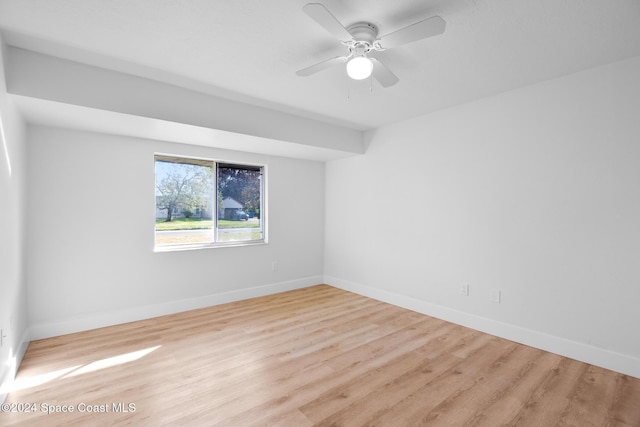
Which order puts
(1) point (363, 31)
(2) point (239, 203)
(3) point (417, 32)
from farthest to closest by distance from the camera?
1. (2) point (239, 203)
2. (1) point (363, 31)
3. (3) point (417, 32)

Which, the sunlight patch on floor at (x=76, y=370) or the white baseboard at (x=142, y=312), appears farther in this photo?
the white baseboard at (x=142, y=312)

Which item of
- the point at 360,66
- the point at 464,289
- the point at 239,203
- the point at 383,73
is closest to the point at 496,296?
the point at 464,289

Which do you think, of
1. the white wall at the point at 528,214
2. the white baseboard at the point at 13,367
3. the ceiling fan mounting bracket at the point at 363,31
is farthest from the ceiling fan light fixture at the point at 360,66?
the white baseboard at the point at 13,367

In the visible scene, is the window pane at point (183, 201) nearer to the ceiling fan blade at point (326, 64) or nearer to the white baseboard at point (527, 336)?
the ceiling fan blade at point (326, 64)

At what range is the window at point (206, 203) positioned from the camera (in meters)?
3.68

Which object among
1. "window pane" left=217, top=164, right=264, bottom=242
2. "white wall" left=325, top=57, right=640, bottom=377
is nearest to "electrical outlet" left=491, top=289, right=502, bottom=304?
"white wall" left=325, top=57, right=640, bottom=377

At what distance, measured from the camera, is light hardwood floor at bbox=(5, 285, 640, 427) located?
71.6 inches

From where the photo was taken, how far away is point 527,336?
9.29 feet

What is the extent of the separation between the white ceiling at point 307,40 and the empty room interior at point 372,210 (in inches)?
0.7

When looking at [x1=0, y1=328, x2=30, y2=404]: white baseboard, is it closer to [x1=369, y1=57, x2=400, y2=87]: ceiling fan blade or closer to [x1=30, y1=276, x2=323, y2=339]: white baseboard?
[x1=30, y1=276, x2=323, y2=339]: white baseboard

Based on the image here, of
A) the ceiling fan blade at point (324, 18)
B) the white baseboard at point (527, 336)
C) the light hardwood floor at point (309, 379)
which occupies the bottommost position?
the light hardwood floor at point (309, 379)

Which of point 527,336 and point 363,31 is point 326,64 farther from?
point 527,336

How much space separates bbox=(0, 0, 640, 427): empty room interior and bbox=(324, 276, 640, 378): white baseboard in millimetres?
19

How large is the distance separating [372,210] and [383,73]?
2368mm
